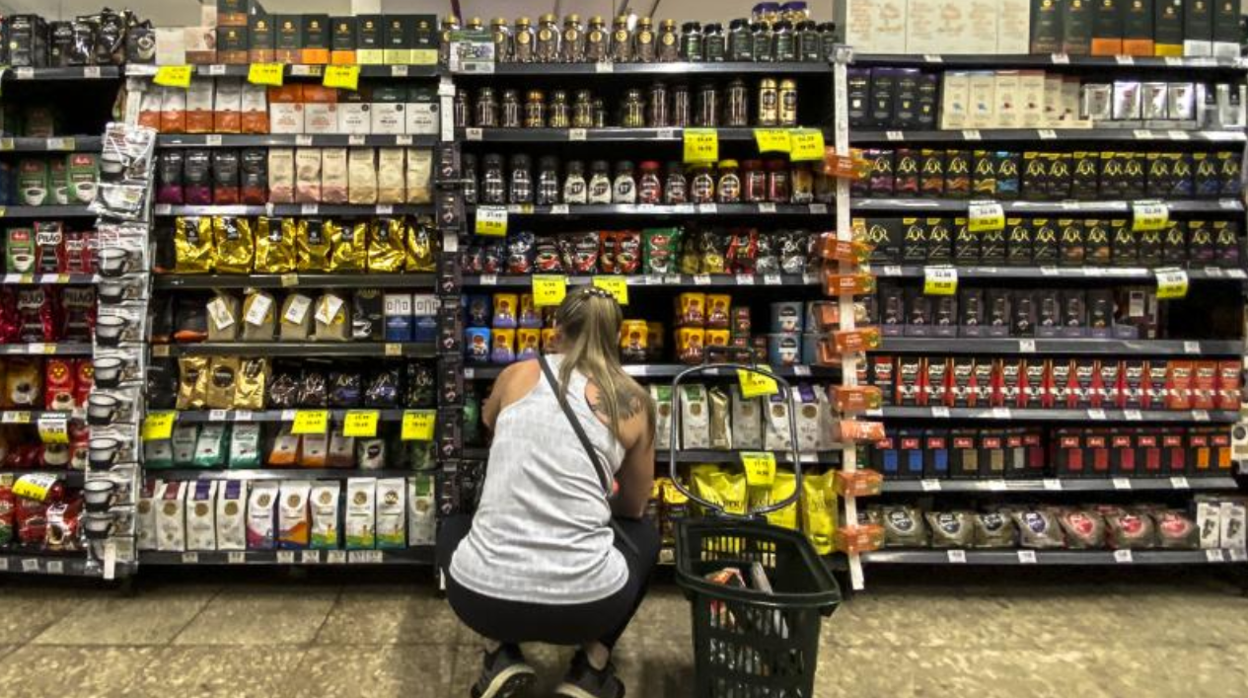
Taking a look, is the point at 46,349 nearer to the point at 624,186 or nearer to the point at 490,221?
the point at 490,221

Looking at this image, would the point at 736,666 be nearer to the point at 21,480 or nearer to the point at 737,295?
the point at 737,295

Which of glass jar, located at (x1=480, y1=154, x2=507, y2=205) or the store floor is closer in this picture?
the store floor

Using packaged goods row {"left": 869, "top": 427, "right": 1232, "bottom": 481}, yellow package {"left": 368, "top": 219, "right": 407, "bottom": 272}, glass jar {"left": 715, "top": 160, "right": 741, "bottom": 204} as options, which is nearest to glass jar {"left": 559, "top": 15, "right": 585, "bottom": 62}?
glass jar {"left": 715, "top": 160, "right": 741, "bottom": 204}

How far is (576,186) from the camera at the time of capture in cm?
330

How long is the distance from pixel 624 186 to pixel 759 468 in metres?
1.34

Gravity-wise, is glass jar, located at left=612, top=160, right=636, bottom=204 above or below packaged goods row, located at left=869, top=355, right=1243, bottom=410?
above

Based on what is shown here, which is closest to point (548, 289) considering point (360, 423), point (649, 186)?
point (649, 186)

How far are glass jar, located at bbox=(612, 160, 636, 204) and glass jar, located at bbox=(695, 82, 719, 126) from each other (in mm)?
381

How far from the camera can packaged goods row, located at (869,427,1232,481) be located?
3357 mm

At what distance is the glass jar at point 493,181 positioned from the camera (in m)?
3.28

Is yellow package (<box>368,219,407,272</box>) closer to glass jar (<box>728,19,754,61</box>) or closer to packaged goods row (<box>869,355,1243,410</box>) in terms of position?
glass jar (<box>728,19,754,61</box>)

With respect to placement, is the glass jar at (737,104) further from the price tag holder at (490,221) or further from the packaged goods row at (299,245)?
the packaged goods row at (299,245)

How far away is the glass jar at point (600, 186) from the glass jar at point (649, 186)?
14cm

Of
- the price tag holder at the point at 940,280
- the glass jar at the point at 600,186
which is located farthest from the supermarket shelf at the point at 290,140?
the price tag holder at the point at 940,280
